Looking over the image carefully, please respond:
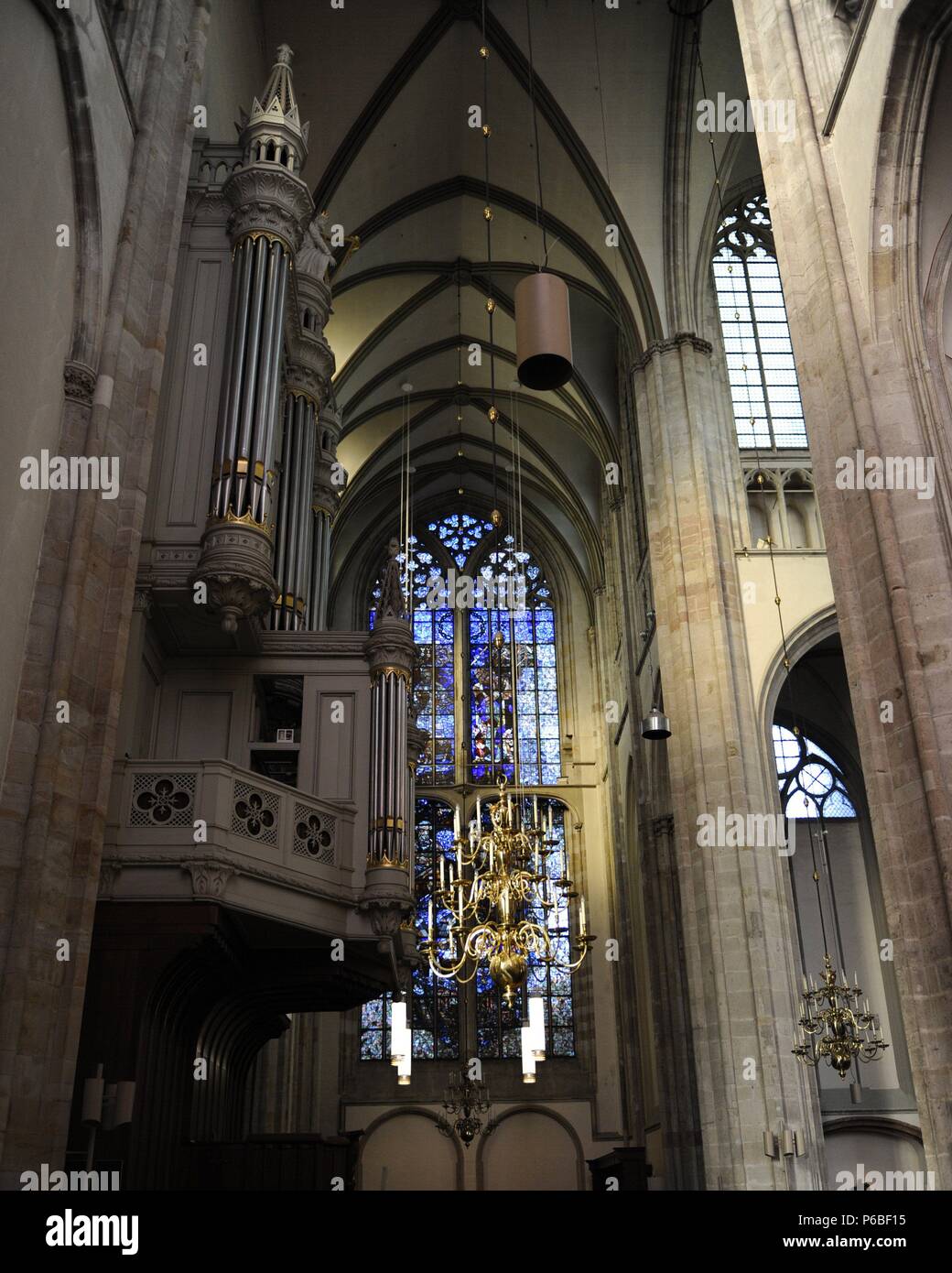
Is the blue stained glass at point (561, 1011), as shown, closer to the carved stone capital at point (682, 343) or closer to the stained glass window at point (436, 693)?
the stained glass window at point (436, 693)

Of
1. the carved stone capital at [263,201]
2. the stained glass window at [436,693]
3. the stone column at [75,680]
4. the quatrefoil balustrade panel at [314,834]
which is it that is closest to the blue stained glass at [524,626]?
the stained glass window at [436,693]

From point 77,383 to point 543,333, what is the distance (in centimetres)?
359

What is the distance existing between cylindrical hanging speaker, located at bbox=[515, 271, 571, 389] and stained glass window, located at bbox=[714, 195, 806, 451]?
9721mm

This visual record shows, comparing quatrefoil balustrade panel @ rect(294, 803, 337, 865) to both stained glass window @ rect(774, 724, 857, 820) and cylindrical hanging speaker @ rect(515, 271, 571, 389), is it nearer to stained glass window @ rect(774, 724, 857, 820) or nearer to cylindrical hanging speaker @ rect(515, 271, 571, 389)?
cylindrical hanging speaker @ rect(515, 271, 571, 389)

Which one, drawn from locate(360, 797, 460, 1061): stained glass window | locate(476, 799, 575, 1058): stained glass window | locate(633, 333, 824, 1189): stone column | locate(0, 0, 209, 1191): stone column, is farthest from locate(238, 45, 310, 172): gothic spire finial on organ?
locate(476, 799, 575, 1058): stained glass window

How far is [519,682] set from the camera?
2608 centimetres

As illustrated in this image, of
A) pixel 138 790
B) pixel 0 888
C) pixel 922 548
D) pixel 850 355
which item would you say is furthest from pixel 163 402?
pixel 922 548

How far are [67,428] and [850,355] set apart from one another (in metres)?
5.54

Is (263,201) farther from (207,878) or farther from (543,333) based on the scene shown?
(207,878)

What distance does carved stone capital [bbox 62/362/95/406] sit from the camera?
8547 mm

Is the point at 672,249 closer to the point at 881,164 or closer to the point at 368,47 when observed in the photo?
the point at 368,47

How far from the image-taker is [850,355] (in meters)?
7.70

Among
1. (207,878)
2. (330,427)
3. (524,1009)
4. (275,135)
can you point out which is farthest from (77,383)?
(524,1009)

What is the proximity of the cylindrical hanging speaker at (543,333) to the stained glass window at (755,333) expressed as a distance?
9.72m
